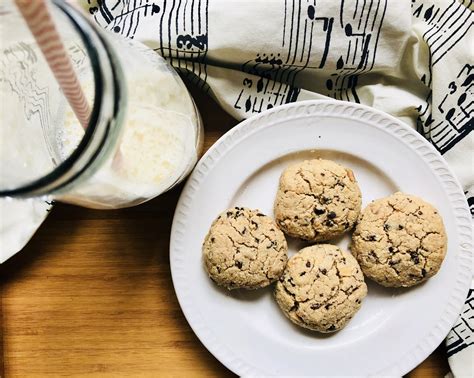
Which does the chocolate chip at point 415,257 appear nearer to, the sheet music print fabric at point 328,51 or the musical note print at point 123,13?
the sheet music print fabric at point 328,51

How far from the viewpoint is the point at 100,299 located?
1.03m

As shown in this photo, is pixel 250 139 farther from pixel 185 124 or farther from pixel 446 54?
pixel 446 54

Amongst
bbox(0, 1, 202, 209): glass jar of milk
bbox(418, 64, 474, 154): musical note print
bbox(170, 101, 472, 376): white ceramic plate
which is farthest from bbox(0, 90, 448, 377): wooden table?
bbox(418, 64, 474, 154): musical note print

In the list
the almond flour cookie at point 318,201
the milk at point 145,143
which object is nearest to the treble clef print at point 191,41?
the milk at point 145,143

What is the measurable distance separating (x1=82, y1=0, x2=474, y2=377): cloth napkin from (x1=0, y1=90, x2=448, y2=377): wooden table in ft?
0.26

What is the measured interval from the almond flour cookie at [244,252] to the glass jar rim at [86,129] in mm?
298

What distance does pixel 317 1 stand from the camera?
924 millimetres

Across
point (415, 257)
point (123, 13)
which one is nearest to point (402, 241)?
point (415, 257)

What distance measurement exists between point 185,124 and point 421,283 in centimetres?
42

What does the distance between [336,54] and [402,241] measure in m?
0.29

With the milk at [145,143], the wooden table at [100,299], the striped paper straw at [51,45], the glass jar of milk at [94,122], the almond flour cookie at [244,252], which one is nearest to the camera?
the striped paper straw at [51,45]

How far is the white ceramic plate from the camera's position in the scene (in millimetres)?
949

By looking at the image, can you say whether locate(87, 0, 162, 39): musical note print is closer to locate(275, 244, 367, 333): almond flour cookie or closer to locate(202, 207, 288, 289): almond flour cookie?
locate(202, 207, 288, 289): almond flour cookie

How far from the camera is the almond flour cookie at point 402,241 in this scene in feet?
2.99
